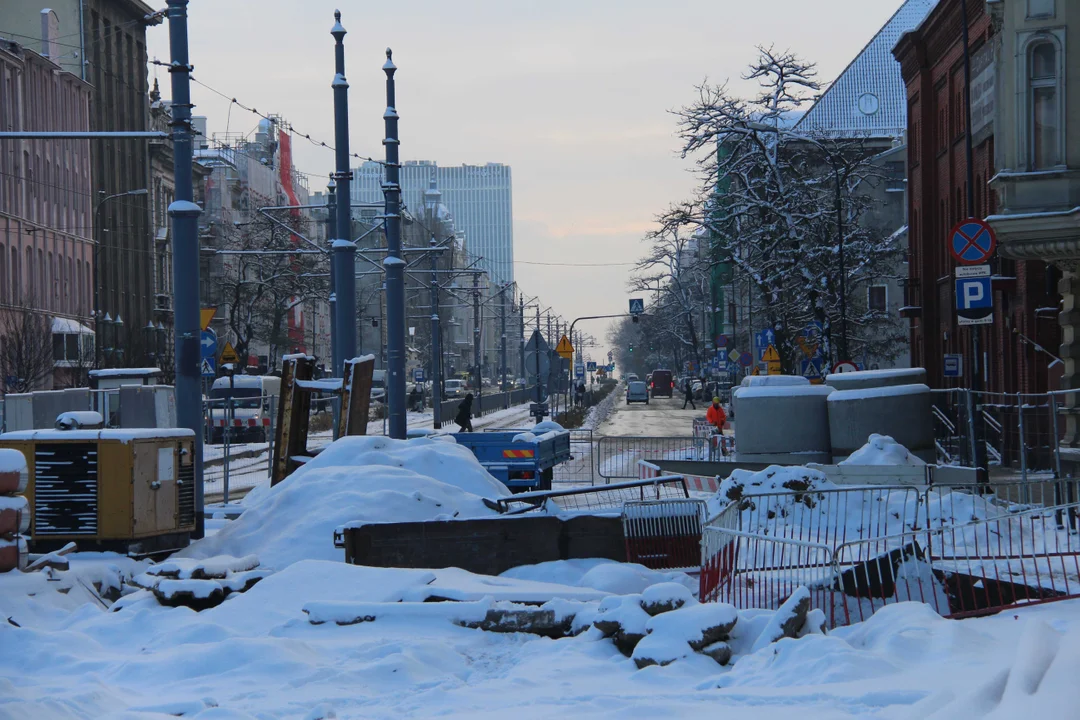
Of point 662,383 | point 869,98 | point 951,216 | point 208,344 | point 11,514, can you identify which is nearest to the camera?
point 11,514

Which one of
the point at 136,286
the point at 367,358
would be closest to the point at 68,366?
the point at 136,286

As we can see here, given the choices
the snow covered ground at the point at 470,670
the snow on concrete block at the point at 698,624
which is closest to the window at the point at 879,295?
the snow covered ground at the point at 470,670

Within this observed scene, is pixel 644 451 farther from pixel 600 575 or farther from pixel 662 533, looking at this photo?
pixel 600 575

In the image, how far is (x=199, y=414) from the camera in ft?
50.7

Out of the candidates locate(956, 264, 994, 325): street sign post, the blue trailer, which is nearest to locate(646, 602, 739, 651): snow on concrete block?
the blue trailer

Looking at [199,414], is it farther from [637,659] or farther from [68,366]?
[68,366]

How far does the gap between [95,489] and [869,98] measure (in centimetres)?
6474

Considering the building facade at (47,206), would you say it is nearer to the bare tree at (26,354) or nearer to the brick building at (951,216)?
the bare tree at (26,354)

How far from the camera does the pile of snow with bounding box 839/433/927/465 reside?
2067cm

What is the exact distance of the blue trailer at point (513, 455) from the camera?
65.7ft

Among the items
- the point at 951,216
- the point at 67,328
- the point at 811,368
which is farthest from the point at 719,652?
the point at 67,328

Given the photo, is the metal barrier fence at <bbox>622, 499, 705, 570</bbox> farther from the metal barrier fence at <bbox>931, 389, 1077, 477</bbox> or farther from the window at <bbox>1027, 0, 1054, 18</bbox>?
Result: the window at <bbox>1027, 0, 1054, 18</bbox>

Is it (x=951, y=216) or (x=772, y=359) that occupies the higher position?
(x=951, y=216)

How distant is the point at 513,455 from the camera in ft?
66.6
